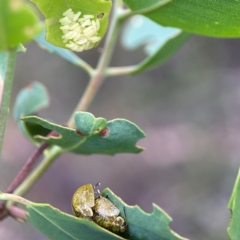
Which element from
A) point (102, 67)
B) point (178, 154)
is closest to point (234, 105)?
point (178, 154)

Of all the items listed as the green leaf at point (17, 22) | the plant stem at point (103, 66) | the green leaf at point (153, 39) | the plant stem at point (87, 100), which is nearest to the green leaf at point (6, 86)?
the green leaf at point (17, 22)

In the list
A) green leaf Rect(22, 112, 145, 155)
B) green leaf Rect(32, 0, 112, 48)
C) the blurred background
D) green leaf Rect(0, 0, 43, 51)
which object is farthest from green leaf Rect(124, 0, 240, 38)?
the blurred background

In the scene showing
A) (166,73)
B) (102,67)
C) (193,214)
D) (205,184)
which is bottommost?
(102,67)

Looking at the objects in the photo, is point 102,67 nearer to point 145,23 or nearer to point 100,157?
point 145,23

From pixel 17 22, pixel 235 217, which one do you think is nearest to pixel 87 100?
pixel 235 217

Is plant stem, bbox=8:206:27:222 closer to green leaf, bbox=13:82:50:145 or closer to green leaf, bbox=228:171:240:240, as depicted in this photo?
green leaf, bbox=13:82:50:145

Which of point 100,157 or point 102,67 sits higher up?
point 100,157
